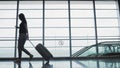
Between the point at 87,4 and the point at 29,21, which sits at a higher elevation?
the point at 87,4

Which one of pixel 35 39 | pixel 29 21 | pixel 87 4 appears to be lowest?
pixel 35 39

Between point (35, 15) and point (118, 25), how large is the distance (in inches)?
244

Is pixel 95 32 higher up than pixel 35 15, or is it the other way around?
pixel 35 15

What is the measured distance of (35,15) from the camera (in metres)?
18.2

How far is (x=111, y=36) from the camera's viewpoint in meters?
18.2

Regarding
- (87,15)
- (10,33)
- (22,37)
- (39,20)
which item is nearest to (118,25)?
(87,15)

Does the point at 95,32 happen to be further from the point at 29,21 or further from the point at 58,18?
the point at 29,21

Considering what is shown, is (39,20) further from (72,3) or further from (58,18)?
(72,3)

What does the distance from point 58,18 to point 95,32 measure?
9.53ft

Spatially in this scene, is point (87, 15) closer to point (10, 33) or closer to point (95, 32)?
point (95, 32)

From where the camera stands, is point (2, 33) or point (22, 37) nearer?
point (22, 37)

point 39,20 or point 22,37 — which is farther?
point 39,20

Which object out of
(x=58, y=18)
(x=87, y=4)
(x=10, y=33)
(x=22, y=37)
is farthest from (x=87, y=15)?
(x=22, y=37)

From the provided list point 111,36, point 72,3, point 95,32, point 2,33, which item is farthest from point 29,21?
point 111,36
